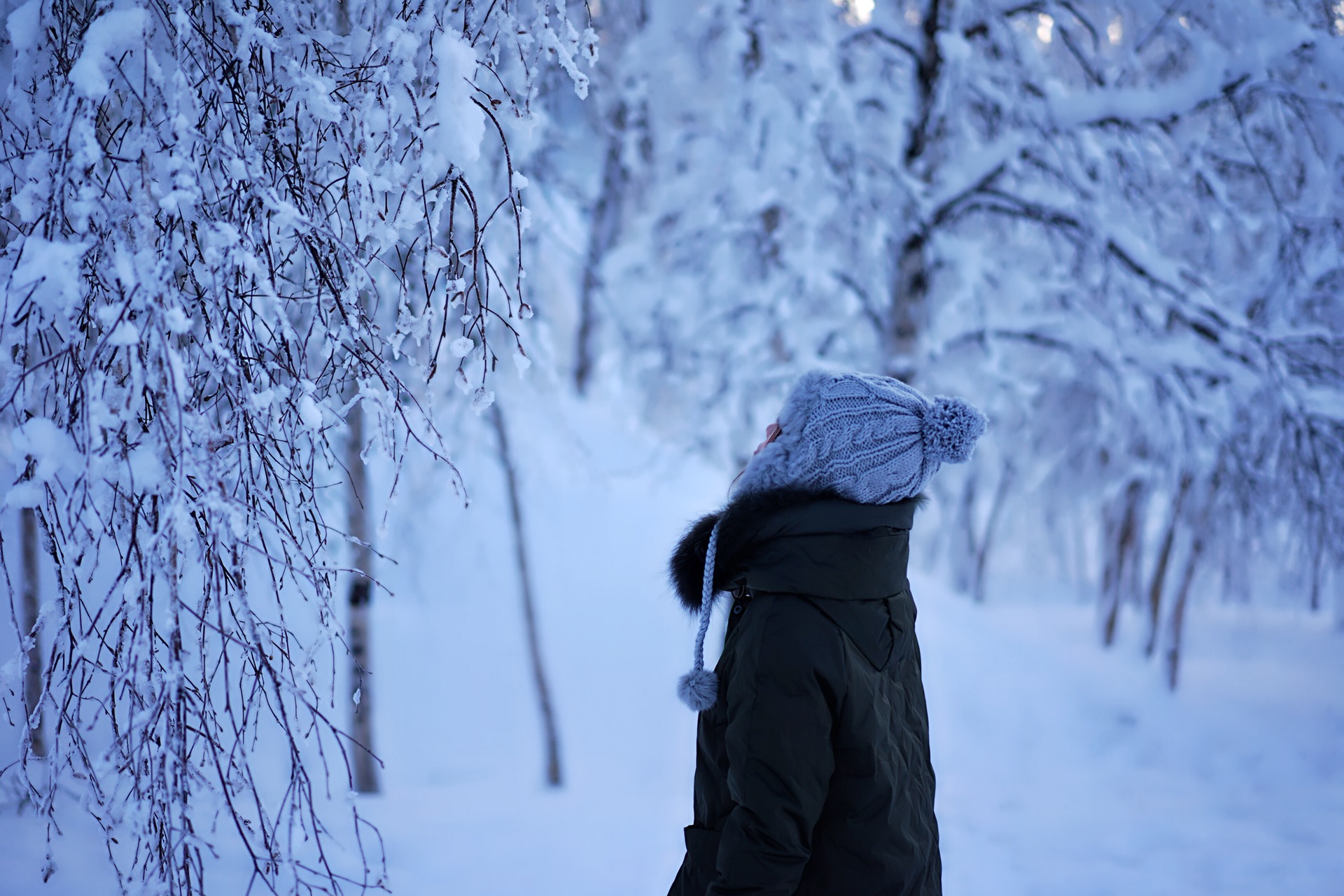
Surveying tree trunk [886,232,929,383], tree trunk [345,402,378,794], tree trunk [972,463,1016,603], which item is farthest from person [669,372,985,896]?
tree trunk [972,463,1016,603]

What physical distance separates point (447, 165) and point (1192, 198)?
5.20m

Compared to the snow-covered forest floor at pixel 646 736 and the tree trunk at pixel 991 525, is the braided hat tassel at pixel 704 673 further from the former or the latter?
the tree trunk at pixel 991 525

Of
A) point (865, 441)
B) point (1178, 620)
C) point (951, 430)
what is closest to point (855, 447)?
point (865, 441)

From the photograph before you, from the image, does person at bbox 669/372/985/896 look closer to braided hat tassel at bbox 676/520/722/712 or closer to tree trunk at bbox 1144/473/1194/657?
braided hat tassel at bbox 676/520/722/712

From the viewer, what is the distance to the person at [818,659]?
5.14 ft

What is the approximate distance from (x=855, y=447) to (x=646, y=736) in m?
5.51

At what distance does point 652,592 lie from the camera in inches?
309

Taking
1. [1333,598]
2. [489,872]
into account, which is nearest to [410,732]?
[489,872]

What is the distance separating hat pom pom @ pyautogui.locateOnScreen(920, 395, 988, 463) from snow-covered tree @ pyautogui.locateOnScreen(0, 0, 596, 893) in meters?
0.94

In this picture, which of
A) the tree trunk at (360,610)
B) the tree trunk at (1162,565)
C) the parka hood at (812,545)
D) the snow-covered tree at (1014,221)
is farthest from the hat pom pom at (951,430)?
the tree trunk at (1162,565)

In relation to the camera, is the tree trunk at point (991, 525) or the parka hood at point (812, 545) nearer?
the parka hood at point (812, 545)

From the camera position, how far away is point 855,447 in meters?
1.75

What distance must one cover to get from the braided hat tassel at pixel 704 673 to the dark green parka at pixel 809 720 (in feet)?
0.08

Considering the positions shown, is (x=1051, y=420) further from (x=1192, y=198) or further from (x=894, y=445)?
(x=894, y=445)
